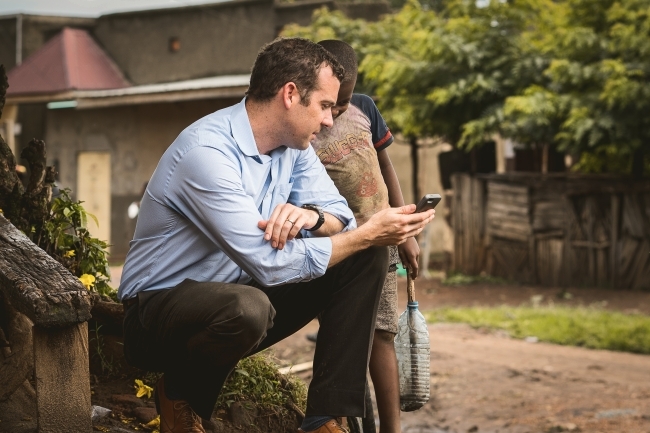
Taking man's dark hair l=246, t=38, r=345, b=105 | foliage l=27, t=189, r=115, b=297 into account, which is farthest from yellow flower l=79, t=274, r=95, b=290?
man's dark hair l=246, t=38, r=345, b=105

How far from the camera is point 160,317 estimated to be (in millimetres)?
3082

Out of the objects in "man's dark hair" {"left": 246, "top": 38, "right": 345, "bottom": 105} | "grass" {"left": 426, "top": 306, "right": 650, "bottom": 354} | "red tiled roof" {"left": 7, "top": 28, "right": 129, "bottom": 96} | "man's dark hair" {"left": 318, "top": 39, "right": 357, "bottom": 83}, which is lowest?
"grass" {"left": 426, "top": 306, "right": 650, "bottom": 354}

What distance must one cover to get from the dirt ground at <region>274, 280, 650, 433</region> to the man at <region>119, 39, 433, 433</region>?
8.55 ft

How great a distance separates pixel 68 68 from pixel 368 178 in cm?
1836

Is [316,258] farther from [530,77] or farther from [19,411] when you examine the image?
[530,77]

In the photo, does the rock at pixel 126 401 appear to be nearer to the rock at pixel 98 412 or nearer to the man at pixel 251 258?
the rock at pixel 98 412

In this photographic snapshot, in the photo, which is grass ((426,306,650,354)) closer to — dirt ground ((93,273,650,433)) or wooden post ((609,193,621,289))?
dirt ground ((93,273,650,433))

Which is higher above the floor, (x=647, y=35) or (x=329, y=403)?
(x=647, y=35)

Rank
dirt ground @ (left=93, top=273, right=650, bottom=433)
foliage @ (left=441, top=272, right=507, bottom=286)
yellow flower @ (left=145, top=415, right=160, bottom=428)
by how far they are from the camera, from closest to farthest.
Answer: yellow flower @ (left=145, top=415, right=160, bottom=428) → dirt ground @ (left=93, top=273, right=650, bottom=433) → foliage @ (left=441, top=272, right=507, bottom=286)

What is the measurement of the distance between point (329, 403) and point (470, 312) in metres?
8.12

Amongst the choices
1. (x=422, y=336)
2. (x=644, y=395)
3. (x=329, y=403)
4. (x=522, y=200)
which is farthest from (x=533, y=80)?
(x=329, y=403)

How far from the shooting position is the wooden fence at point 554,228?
43.7 ft

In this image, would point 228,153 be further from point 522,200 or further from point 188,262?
point 522,200

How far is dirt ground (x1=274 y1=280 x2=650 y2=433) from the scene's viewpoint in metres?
6.08
